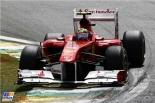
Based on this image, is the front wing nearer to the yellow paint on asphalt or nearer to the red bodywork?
the red bodywork

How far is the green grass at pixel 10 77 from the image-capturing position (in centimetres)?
1542

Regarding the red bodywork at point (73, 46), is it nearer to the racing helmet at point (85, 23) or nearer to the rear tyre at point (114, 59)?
the rear tyre at point (114, 59)

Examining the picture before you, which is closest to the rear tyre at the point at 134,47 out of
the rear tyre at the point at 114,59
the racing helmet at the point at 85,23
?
the racing helmet at the point at 85,23

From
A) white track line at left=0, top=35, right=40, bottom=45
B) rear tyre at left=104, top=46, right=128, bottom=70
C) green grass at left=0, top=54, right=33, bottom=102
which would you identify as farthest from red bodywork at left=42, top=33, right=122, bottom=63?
white track line at left=0, top=35, right=40, bottom=45

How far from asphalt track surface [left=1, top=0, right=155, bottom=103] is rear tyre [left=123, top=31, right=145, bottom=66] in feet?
1.20

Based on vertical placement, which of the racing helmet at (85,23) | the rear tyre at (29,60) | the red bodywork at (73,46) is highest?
the racing helmet at (85,23)

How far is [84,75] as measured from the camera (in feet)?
54.2

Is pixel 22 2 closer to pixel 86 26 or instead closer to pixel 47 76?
pixel 86 26

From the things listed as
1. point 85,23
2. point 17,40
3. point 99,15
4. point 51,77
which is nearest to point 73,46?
point 51,77

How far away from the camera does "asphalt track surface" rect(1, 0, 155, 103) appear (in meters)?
15.5

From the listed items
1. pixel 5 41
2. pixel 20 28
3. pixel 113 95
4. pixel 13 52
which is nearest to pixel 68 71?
pixel 113 95

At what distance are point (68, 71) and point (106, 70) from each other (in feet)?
3.28

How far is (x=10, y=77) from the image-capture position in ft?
55.8

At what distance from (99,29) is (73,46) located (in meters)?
9.03
